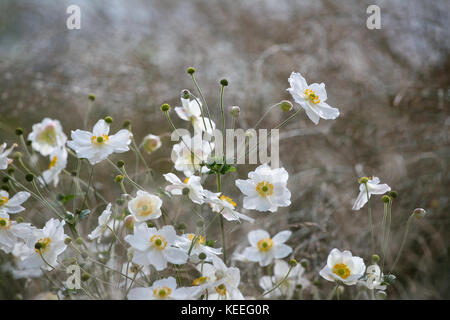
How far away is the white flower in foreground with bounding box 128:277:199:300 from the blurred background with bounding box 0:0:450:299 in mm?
613

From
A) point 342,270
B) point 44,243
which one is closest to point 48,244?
point 44,243

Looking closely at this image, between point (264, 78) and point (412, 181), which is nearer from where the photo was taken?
point (412, 181)

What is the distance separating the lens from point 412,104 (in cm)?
164

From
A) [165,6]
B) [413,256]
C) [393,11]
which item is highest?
[165,6]

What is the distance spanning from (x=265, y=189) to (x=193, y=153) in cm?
13

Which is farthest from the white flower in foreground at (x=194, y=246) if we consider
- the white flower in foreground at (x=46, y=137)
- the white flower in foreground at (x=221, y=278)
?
the white flower in foreground at (x=46, y=137)

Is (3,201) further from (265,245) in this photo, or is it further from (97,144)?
(265,245)

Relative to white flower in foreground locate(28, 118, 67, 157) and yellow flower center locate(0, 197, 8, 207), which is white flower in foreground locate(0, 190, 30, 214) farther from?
white flower in foreground locate(28, 118, 67, 157)

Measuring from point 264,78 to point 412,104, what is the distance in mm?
541

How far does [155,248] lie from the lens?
1.91ft

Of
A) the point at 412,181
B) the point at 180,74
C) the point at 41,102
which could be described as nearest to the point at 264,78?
the point at 180,74

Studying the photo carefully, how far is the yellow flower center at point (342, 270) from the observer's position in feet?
2.17

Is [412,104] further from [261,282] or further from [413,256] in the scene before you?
[261,282]
